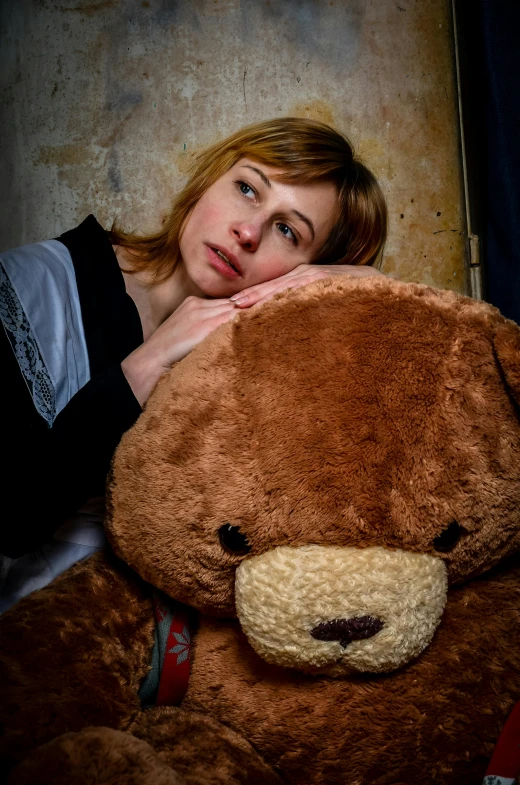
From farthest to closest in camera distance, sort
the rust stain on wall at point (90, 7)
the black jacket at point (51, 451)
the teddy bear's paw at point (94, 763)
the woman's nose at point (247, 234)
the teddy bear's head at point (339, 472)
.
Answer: the rust stain on wall at point (90, 7) → the woman's nose at point (247, 234) → the black jacket at point (51, 451) → the teddy bear's head at point (339, 472) → the teddy bear's paw at point (94, 763)

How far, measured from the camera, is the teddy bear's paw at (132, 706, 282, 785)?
71 centimetres

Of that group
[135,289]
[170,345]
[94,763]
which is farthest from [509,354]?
[135,289]

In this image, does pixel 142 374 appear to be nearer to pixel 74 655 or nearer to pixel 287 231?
pixel 74 655

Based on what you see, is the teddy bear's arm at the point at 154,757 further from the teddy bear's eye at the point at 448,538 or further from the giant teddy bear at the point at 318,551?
the teddy bear's eye at the point at 448,538

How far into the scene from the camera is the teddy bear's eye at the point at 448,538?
2.39 ft

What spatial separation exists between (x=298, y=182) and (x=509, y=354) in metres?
0.73

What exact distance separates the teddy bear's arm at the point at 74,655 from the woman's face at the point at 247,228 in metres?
0.65

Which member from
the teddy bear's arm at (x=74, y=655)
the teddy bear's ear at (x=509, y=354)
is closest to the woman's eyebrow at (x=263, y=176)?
the teddy bear's ear at (x=509, y=354)

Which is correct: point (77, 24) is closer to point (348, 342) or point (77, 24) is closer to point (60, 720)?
point (348, 342)

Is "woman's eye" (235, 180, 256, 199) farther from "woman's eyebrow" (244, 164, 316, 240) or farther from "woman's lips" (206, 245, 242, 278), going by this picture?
"woman's lips" (206, 245, 242, 278)

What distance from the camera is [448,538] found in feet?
2.41

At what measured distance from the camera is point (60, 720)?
0.67m

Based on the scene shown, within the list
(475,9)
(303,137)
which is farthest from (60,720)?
(475,9)

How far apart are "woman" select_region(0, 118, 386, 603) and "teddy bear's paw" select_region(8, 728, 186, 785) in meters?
0.39
